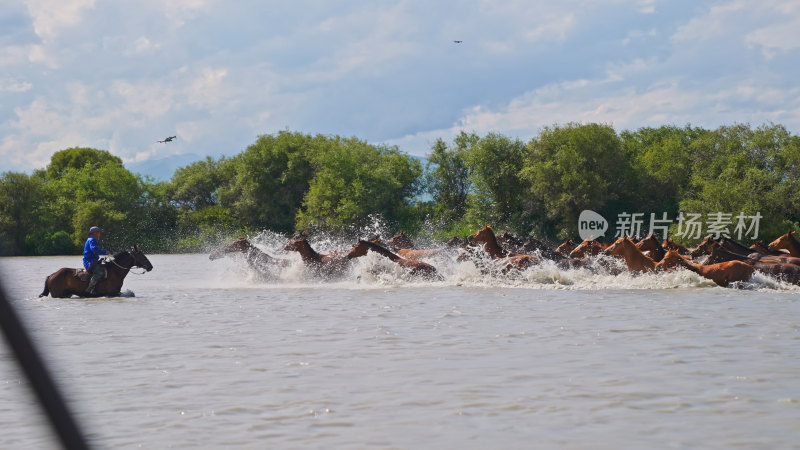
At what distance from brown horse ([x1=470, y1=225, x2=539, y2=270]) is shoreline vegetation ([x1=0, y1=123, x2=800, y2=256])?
28.2 meters

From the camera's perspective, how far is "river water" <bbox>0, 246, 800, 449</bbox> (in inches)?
216

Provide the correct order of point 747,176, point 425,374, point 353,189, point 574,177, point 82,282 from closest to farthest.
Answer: point 425,374 < point 82,282 < point 747,176 < point 574,177 < point 353,189

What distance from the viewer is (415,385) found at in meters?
7.11

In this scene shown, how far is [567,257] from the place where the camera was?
21047mm

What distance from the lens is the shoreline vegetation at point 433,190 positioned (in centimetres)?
5194

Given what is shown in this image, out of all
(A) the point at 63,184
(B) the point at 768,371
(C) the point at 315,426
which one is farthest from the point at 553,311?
(A) the point at 63,184

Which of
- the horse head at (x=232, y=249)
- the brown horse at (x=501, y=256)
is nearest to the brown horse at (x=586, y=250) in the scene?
the brown horse at (x=501, y=256)

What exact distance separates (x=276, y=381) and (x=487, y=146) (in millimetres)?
51655

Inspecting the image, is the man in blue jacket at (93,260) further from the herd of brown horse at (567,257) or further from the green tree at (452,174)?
the green tree at (452,174)

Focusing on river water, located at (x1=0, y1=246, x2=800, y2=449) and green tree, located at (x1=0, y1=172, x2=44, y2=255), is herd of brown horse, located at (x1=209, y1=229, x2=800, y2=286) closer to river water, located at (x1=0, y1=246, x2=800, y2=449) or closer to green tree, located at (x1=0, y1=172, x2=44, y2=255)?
river water, located at (x1=0, y1=246, x2=800, y2=449)

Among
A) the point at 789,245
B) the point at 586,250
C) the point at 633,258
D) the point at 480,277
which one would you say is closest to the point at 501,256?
the point at 480,277

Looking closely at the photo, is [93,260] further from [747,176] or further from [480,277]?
[747,176]

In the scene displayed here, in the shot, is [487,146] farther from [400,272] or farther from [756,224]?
[400,272]

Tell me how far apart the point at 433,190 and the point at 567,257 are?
1742 inches
